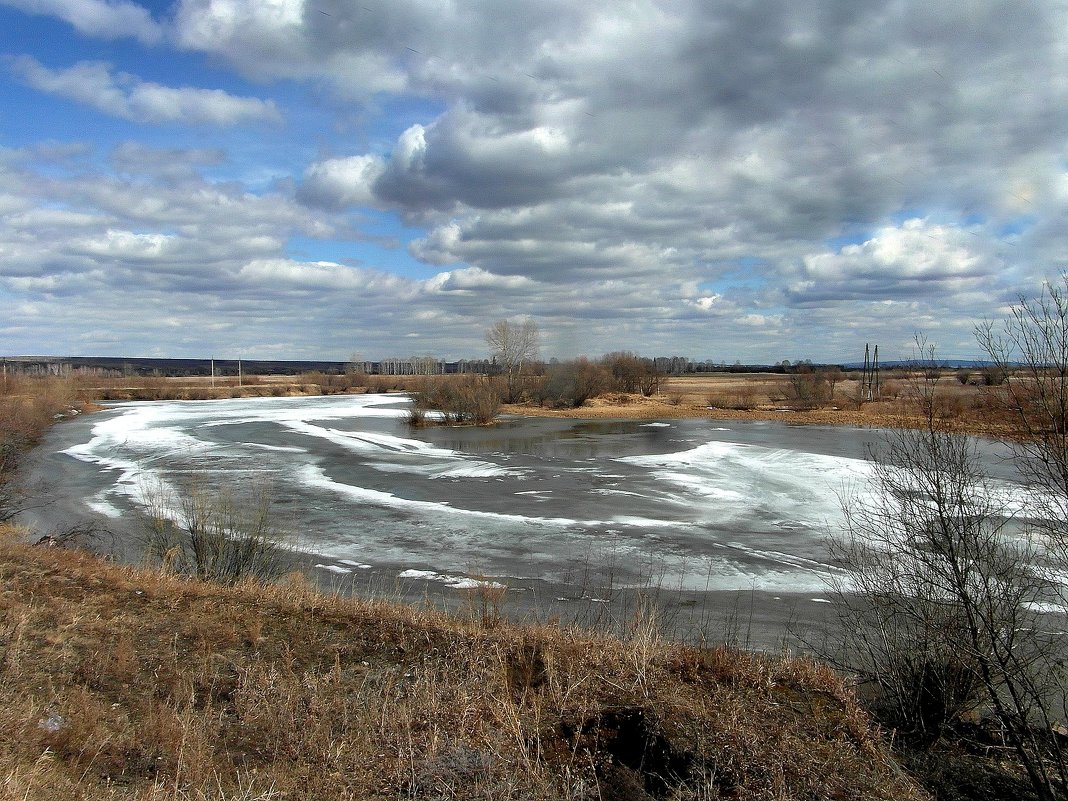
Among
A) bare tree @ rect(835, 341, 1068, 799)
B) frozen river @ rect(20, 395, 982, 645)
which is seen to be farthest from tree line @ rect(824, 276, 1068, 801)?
frozen river @ rect(20, 395, 982, 645)

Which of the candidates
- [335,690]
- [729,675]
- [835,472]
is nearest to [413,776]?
[335,690]

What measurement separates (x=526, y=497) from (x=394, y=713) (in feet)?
43.3

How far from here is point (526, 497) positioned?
18.0 meters

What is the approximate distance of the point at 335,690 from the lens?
5406 millimetres

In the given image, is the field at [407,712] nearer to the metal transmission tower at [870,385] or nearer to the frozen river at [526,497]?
the frozen river at [526,497]

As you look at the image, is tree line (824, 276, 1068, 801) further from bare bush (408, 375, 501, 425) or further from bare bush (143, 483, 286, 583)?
bare bush (408, 375, 501, 425)

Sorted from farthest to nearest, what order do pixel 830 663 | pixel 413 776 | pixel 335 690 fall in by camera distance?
pixel 830 663, pixel 335 690, pixel 413 776

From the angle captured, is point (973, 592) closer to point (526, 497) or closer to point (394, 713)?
point (394, 713)

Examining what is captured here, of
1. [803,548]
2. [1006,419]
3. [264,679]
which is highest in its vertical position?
[1006,419]

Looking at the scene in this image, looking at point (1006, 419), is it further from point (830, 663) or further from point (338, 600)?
point (338, 600)

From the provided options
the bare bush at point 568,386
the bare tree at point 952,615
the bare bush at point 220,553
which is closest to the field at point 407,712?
the bare tree at point 952,615

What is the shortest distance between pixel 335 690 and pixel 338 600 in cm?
260

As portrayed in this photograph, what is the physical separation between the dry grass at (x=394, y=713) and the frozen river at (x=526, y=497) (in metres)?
3.60

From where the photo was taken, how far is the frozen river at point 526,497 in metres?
11.2
